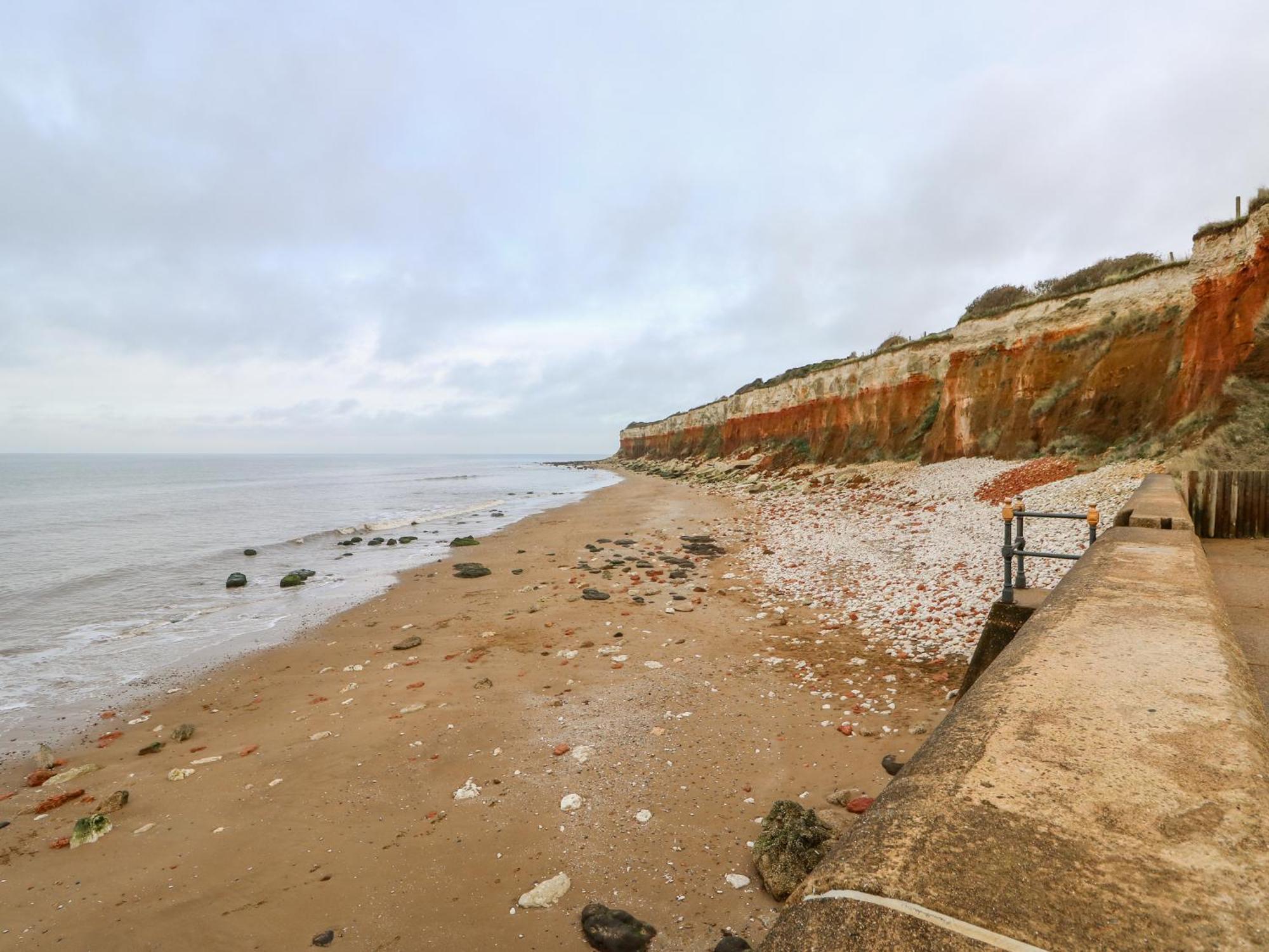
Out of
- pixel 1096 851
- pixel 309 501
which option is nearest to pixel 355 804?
pixel 1096 851

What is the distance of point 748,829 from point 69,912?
501 cm

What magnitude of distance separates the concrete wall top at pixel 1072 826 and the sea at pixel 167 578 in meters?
10.1

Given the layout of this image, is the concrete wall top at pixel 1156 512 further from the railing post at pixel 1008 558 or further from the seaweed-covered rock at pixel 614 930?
the seaweed-covered rock at pixel 614 930

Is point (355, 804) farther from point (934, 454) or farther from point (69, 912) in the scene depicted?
point (934, 454)

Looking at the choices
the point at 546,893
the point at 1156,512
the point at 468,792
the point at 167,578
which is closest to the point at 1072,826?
the point at 546,893

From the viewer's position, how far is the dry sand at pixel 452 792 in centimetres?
395

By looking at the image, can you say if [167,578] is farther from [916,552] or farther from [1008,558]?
[1008,558]

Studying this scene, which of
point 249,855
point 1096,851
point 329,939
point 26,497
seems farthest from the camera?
point 26,497

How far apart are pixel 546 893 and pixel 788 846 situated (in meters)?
1.67

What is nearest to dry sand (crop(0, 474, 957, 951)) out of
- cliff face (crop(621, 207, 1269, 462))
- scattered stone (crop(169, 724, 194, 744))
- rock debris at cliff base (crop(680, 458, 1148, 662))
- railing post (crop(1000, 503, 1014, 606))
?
scattered stone (crop(169, 724, 194, 744))

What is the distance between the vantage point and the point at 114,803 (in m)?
5.55

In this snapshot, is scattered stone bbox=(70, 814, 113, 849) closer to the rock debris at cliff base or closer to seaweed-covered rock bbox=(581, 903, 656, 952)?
seaweed-covered rock bbox=(581, 903, 656, 952)

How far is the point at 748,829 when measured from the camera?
14.5ft

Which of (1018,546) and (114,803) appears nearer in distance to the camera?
(114,803)
